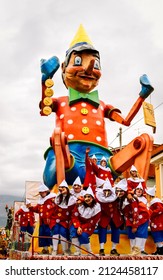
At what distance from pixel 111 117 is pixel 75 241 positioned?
4.39m

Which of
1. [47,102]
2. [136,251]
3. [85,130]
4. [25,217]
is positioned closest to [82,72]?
[47,102]

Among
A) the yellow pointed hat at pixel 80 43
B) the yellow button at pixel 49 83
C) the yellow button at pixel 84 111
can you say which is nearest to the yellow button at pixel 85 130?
the yellow button at pixel 84 111

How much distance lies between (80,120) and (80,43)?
197 cm

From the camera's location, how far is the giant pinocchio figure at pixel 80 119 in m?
9.83

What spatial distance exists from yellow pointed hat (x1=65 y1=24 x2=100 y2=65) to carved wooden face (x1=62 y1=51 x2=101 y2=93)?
101mm

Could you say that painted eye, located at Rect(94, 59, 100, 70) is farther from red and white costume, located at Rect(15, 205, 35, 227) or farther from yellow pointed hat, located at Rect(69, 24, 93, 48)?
red and white costume, located at Rect(15, 205, 35, 227)

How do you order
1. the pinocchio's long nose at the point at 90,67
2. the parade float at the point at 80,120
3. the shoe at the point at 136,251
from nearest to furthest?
the shoe at the point at 136,251
the parade float at the point at 80,120
the pinocchio's long nose at the point at 90,67

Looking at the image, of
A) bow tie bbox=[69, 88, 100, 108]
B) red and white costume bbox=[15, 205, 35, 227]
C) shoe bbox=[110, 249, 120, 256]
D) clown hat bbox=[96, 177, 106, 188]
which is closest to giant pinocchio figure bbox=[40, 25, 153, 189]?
bow tie bbox=[69, 88, 100, 108]

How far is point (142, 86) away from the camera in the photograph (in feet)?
36.0

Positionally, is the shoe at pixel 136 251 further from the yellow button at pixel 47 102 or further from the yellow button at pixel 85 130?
the yellow button at pixel 47 102

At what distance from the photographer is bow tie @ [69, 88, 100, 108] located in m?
10.9

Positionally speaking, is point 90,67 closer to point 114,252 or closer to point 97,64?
point 97,64
